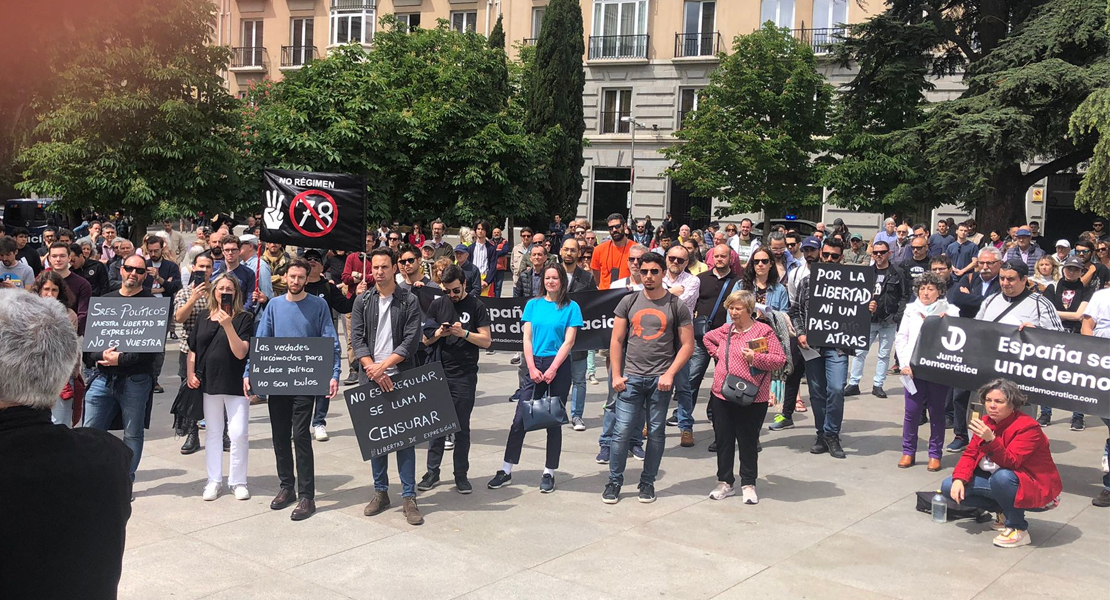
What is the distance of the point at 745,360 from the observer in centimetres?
761

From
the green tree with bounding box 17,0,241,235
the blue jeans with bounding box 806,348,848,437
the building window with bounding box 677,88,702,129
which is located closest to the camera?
the blue jeans with bounding box 806,348,848,437

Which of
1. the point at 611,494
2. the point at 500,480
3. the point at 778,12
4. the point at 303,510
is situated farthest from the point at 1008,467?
the point at 778,12

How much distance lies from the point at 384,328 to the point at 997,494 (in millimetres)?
4449

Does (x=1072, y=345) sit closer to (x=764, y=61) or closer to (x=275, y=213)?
(x=275, y=213)

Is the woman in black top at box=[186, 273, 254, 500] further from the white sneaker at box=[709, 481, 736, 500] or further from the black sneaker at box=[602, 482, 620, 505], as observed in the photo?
the white sneaker at box=[709, 481, 736, 500]

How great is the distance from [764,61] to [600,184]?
1326 cm

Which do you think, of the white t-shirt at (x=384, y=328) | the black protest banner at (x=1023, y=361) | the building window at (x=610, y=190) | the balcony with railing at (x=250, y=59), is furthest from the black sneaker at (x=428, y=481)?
the balcony with railing at (x=250, y=59)

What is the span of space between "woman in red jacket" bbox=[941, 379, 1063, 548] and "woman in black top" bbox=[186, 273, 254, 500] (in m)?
5.08

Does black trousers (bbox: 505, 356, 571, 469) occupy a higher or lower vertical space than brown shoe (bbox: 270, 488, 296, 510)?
higher

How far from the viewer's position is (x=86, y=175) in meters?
16.8

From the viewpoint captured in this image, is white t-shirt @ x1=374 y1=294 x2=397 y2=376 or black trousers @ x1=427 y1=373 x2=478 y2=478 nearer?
white t-shirt @ x1=374 y1=294 x2=397 y2=376

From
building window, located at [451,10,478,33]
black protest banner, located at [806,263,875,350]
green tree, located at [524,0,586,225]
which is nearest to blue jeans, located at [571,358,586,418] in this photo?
black protest banner, located at [806,263,875,350]

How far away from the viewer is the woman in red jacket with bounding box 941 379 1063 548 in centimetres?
670

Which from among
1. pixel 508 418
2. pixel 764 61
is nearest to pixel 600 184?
pixel 764 61
